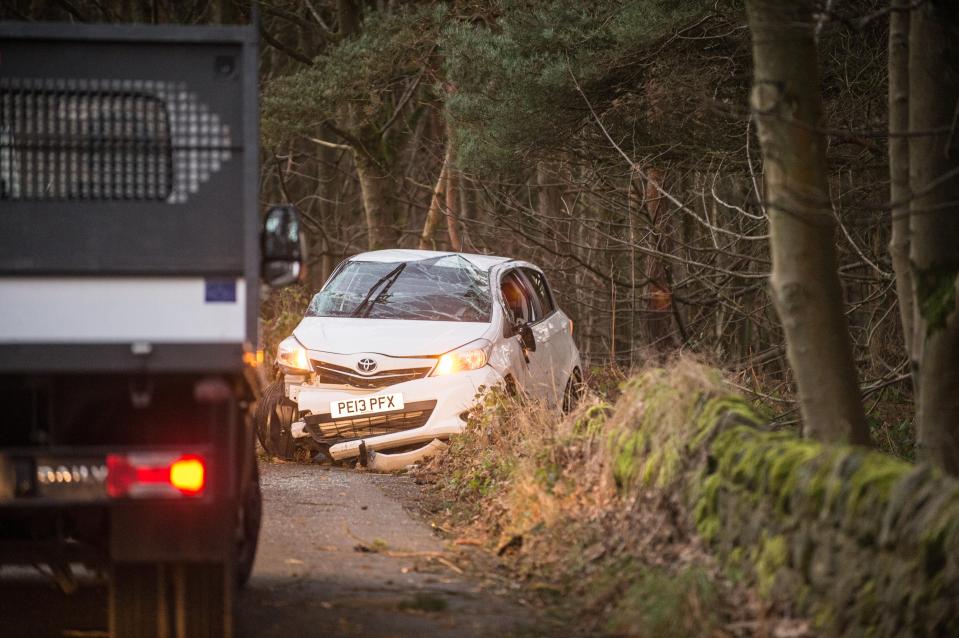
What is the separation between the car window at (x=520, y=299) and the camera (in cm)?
1314

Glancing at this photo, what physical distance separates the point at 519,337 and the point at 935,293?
6.13 m

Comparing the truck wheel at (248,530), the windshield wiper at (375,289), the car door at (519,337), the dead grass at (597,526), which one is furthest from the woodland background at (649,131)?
the truck wheel at (248,530)

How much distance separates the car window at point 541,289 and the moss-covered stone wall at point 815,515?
23.1 ft

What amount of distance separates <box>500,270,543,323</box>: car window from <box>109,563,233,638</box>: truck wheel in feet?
24.8

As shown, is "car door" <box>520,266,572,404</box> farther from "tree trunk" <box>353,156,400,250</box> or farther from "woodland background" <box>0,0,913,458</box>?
"tree trunk" <box>353,156,400,250</box>

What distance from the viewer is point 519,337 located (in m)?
12.6

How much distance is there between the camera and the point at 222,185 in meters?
5.35

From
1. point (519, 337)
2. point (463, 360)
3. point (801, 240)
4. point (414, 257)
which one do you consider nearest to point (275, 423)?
point (463, 360)

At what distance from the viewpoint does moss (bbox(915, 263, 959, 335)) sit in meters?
6.77

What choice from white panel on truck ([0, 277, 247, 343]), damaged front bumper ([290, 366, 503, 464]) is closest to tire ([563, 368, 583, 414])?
damaged front bumper ([290, 366, 503, 464])

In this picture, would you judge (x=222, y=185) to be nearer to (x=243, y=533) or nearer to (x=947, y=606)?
(x=243, y=533)

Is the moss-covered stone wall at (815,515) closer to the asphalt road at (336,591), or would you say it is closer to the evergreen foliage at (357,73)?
the asphalt road at (336,591)

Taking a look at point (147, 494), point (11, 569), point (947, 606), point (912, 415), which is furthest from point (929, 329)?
point (912, 415)

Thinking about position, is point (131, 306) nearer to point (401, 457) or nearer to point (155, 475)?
point (155, 475)
